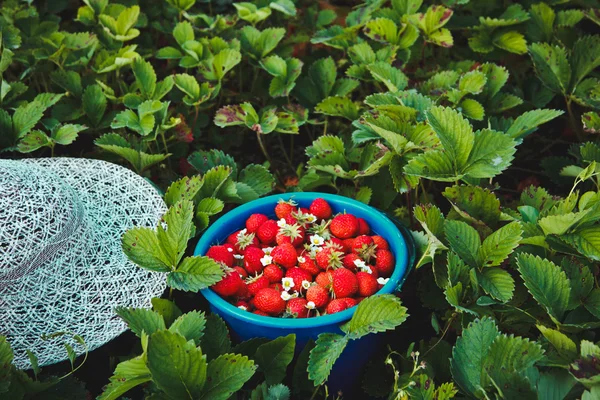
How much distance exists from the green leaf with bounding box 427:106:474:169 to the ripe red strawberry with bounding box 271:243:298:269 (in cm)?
39

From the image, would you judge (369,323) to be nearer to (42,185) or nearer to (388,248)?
(388,248)

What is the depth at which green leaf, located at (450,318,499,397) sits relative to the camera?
46.6 inches

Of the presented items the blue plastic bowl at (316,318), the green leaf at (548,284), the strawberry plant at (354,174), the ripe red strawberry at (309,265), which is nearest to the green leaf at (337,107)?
the strawberry plant at (354,174)

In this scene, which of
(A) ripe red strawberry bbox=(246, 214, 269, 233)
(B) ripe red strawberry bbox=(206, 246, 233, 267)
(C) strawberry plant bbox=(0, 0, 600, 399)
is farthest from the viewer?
(A) ripe red strawberry bbox=(246, 214, 269, 233)

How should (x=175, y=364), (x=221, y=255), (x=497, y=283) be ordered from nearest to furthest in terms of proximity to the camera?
(x=175, y=364) < (x=497, y=283) < (x=221, y=255)

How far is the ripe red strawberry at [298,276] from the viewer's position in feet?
4.67

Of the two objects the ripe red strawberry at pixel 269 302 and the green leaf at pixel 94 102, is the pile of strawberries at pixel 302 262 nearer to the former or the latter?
the ripe red strawberry at pixel 269 302

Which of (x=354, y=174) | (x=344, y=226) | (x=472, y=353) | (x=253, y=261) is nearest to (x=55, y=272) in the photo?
(x=253, y=261)

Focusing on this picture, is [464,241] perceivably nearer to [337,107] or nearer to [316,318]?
[316,318]

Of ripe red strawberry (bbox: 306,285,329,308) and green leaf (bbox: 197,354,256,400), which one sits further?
ripe red strawberry (bbox: 306,285,329,308)

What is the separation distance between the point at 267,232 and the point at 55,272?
1.48 ft

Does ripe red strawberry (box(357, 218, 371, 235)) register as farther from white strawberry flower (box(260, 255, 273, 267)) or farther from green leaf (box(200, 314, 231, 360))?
green leaf (box(200, 314, 231, 360))

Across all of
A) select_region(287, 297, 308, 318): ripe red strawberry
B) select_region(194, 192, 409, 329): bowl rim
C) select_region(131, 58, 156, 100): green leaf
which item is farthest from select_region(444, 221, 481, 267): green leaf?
select_region(131, 58, 156, 100): green leaf

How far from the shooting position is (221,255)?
56.7 inches
